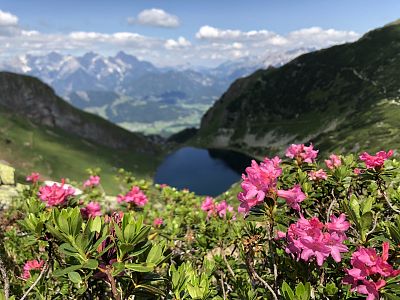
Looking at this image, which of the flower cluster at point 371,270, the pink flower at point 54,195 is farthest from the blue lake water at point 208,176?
the flower cluster at point 371,270

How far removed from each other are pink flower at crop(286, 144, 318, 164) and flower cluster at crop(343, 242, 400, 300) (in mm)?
3986

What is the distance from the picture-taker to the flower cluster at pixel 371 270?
3.83m

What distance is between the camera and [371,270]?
387 cm

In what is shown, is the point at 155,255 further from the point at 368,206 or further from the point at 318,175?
the point at 318,175

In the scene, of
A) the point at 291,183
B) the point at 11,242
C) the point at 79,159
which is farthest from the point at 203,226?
the point at 79,159

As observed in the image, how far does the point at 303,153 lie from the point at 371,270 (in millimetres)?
4286

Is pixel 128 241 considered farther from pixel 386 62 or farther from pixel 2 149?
pixel 386 62

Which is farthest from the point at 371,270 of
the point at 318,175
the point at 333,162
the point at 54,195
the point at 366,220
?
the point at 54,195

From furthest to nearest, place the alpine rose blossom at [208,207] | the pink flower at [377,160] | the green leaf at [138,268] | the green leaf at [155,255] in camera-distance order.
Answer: the alpine rose blossom at [208,207]
the pink flower at [377,160]
the green leaf at [155,255]
the green leaf at [138,268]

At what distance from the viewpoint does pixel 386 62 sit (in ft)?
600

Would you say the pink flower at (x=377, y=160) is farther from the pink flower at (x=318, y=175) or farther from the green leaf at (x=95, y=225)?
the green leaf at (x=95, y=225)

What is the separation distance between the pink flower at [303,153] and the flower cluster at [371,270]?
3.99m

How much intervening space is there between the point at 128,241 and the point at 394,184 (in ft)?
24.8

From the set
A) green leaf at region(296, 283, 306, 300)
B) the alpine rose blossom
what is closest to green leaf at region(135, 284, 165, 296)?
green leaf at region(296, 283, 306, 300)
